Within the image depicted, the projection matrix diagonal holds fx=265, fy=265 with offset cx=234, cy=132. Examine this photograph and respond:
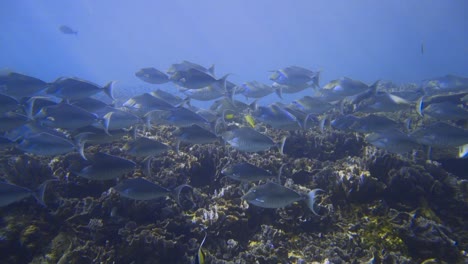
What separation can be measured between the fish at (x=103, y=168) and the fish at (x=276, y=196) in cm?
213

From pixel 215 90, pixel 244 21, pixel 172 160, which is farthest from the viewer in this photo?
pixel 244 21

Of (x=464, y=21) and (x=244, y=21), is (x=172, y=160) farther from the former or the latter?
(x=244, y=21)

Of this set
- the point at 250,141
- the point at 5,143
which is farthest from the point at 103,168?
the point at 5,143

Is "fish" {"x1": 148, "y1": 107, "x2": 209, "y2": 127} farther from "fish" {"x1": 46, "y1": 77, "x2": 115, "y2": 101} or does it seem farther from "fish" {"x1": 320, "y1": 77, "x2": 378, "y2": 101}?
"fish" {"x1": 320, "y1": 77, "x2": 378, "y2": 101}

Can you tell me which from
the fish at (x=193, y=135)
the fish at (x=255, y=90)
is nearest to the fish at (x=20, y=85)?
the fish at (x=193, y=135)

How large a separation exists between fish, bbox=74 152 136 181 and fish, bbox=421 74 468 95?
40.0ft

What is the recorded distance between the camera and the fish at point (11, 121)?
5973 millimetres

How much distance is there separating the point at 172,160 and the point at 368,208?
4.31 m

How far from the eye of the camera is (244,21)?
514 feet

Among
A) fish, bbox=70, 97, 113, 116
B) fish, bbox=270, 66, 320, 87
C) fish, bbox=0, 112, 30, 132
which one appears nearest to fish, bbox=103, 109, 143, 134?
fish, bbox=70, 97, 113, 116

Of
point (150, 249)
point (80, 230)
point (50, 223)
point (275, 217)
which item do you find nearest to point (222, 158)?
point (275, 217)

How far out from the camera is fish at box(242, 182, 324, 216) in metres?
4.16

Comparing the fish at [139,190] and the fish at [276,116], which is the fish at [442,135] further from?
the fish at [139,190]

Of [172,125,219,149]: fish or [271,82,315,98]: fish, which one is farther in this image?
[271,82,315,98]: fish
